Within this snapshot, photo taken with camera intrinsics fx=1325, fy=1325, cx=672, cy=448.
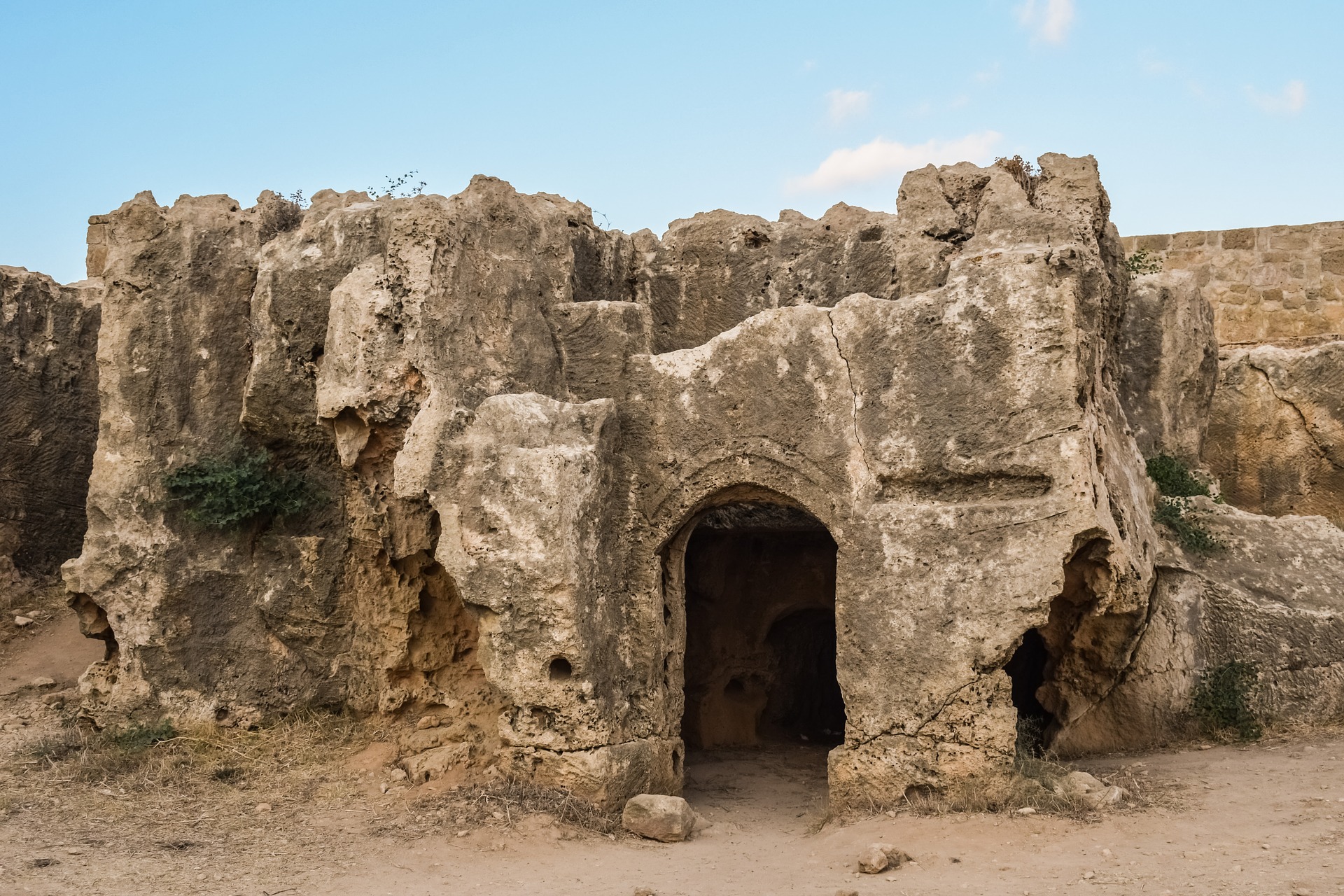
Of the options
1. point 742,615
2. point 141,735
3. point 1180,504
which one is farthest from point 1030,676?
point 141,735

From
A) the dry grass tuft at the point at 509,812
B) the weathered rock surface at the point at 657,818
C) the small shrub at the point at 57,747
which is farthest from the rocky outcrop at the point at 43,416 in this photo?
the weathered rock surface at the point at 657,818

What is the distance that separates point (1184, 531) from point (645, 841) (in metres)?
4.41

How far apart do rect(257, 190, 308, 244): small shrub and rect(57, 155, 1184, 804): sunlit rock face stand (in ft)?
0.15

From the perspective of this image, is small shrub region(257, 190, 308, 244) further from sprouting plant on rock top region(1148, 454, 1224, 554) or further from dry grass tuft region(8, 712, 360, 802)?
sprouting plant on rock top region(1148, 454, 1224, 554)

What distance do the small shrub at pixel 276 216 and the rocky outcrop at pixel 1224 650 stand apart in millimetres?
6643

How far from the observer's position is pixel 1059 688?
28.6 ft

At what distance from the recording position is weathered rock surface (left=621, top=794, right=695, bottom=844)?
7.26m

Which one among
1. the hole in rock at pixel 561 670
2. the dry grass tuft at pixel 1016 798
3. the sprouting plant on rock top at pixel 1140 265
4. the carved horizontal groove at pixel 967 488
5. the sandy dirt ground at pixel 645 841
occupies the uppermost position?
the sprouting plant on rock top at pixel 1140 265

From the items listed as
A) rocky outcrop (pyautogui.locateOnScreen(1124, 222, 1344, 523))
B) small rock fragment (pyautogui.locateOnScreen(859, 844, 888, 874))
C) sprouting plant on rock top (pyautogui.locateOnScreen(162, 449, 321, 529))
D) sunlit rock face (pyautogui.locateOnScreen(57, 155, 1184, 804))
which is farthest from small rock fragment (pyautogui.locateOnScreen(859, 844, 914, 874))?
rocky outcrop (pyautogui.locateOnScreen(1124, 222, 1344, 523))

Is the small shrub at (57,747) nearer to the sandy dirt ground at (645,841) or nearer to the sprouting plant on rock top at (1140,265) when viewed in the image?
the sandy dirt ground at (645,841)

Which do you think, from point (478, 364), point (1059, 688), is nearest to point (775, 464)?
point (478, 364)

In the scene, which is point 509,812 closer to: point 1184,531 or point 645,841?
point 645,841

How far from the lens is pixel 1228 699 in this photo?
8.59 meters

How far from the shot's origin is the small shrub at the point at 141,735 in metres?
A: 8.80
